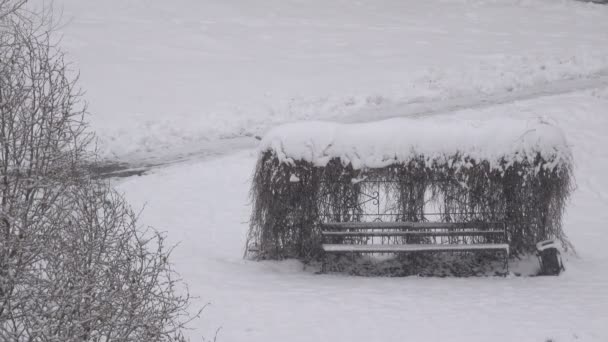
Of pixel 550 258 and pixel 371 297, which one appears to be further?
pixel 550 258

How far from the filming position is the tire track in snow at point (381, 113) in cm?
1564

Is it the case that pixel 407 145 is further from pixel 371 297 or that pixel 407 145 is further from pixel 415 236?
pixel 371 297

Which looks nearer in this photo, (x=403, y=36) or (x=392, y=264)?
(x=392, y=264)

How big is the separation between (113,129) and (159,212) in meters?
5.58

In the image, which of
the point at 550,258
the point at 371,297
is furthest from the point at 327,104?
the point at 371,297

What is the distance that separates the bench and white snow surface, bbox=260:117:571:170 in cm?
96

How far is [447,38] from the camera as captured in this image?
102 ft

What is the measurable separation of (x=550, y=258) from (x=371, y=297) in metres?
2.93

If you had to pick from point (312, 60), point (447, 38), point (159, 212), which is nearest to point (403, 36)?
point (447, 38)

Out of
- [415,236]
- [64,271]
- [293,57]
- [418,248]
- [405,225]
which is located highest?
[293,57]

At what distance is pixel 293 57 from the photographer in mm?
28047

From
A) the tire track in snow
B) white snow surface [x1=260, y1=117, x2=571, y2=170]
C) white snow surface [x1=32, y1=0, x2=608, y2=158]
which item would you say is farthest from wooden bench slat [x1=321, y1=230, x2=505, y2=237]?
white snow surface [x1=32, y1=0, x2=608, y2=158]

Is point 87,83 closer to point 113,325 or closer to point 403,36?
point 403,36

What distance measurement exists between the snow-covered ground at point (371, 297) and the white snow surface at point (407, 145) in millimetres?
1722
